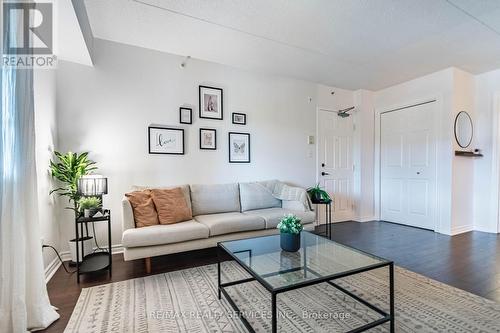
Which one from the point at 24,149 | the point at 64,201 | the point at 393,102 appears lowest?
the point at 64,201

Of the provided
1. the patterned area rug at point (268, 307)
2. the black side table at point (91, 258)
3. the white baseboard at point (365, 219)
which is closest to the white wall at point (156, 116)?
the black side table at point (91, 258)

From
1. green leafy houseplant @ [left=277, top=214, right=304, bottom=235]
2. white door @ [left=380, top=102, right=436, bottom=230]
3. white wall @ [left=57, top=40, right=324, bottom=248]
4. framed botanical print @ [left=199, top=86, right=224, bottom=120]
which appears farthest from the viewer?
white door @ [left=380, top=102, right=436, bottom=230]

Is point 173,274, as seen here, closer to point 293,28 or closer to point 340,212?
point 293,28

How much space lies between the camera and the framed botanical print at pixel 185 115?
314 centimetres

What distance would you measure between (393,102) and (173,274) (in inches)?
176

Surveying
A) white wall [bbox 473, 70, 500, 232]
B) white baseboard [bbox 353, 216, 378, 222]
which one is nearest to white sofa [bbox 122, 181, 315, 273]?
white baseboard [bbox 353, 216, 378, 222]

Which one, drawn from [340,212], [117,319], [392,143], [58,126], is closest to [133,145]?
[58,126]

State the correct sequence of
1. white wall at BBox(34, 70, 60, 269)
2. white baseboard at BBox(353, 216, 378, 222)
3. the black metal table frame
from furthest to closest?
1. white baseboard at BBox(353, 216, 378, 222)
2. white wall at BBox(34, 70, 60, 269)
3. the black metal table frame

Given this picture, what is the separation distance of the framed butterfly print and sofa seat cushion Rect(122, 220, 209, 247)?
1267 millimetres

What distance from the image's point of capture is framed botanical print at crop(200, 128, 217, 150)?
327 cm

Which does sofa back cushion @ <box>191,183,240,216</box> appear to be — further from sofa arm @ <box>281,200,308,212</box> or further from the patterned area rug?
the patterned area rug

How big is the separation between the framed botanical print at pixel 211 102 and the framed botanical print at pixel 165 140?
0.43 meters

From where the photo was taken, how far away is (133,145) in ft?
9.56

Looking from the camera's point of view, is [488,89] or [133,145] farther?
[488,89]
